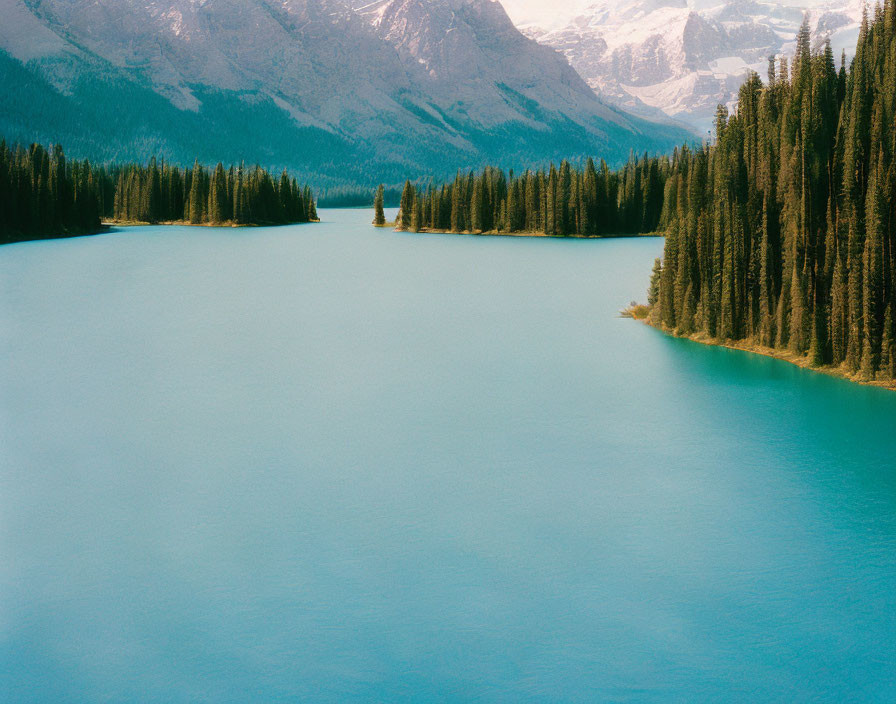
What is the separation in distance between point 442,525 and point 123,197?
16128 centimetres

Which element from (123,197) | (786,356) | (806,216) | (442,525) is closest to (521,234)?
(123,197)

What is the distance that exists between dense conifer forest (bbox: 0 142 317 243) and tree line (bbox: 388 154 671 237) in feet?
117

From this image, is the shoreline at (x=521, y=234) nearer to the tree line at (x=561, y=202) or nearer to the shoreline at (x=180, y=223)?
the tree line at (x=561, y=202)

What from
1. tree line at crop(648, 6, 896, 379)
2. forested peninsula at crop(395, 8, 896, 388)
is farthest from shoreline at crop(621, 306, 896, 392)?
tree line at crop(648, 6, 896, 379)

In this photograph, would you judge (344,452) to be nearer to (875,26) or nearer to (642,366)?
(642,366)

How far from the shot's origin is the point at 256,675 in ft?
37.6

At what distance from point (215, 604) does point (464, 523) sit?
4911mm

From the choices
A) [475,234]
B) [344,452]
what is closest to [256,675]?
[344,452]

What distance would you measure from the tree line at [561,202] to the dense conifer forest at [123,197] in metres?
35.5

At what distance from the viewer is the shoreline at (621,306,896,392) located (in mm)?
25984

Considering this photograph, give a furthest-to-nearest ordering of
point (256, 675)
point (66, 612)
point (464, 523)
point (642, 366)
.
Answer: point (642, 366) < point (464, 523) < point (66, 612) < point (256, 675)

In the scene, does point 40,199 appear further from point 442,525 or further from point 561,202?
point 442,525

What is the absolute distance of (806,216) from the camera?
28297 mm

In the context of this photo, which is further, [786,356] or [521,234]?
[521,234]
